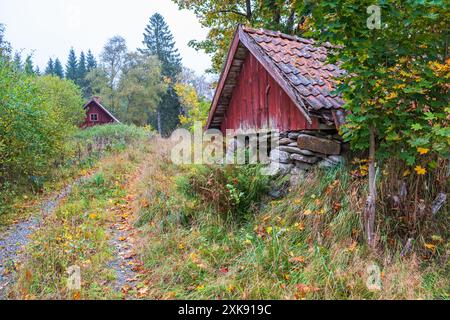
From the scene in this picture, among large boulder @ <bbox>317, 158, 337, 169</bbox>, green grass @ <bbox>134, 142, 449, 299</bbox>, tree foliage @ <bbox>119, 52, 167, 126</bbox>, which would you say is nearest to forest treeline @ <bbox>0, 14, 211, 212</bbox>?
tree foliage @ <bbox>119, 52, 167, 126</bbox>

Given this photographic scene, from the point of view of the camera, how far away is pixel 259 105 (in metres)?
6.94

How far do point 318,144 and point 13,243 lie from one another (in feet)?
18.8

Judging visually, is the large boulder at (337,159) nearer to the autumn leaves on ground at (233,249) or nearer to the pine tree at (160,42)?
the autumn leaves on ground at (233,249)

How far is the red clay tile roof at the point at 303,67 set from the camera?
17.0 ft

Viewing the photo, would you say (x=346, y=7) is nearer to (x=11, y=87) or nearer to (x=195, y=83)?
(x=11, y=87)

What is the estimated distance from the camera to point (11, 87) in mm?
8703

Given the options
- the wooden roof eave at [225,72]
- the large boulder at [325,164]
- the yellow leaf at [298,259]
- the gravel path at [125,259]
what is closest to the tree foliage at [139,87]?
the wooden roof eave at [225,72]

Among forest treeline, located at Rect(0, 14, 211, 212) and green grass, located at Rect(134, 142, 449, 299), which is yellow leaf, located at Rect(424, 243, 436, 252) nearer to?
green grass, located at Rect(134, 142, 449, 299)

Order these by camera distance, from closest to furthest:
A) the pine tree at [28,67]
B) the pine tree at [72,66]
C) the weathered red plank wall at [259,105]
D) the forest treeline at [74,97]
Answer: the weathered red plank wall at [259,105], the forest treeline at [74,97], the pine tree at [28,67], the pine tree at [72,66]

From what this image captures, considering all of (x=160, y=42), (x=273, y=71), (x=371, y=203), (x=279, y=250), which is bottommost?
(x=279, y=250)

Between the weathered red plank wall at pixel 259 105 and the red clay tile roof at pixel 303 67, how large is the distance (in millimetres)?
463

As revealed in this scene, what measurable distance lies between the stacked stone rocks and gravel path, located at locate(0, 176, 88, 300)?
4.45m

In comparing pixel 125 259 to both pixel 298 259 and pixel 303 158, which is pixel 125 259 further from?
pixel 303 158

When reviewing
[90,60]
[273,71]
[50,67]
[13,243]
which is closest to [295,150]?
[273,71]
